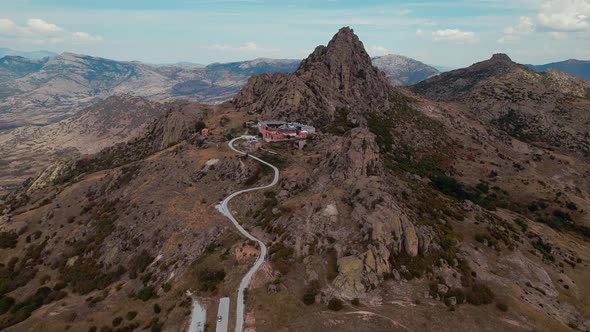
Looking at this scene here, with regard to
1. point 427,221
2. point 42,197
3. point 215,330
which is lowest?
point 42,197

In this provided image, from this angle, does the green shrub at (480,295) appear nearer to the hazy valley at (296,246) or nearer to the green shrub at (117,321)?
the hazy valley at (296,246)

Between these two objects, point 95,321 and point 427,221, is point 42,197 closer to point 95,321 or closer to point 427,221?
point 95,321

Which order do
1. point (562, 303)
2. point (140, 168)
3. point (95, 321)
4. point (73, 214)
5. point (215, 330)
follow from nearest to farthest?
point (215, 330) < point (95, 321) < point (562, 303) < point (73, 214) < point (140, 168)

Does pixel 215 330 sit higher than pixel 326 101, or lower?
lower

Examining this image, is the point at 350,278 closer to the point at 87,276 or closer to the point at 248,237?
the point at 248,237

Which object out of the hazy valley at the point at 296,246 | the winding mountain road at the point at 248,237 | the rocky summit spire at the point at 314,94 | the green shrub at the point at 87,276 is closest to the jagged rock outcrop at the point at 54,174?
the hazy valley at the point at 296,246

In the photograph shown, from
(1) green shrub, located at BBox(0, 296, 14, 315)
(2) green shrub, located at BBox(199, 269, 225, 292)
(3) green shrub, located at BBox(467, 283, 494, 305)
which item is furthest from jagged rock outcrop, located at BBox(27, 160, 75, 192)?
(3) green shrub, located at BBox(467, 283, 494, 305)

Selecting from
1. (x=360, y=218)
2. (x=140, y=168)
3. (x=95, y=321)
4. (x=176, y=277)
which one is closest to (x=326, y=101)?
(x=140, y=168)

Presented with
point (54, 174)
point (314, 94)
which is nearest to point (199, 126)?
point (314, 94)
